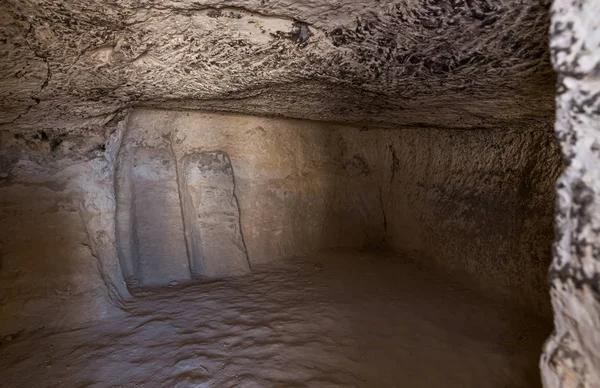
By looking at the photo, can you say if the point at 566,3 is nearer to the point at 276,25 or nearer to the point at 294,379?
the point at 276,25

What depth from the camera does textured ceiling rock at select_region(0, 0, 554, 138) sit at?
1190mm

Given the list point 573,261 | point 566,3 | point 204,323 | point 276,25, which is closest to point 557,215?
point 573,261

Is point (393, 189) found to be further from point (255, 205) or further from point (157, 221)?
point (157, 221)

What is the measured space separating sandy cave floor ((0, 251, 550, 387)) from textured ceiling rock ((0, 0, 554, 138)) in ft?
4.38

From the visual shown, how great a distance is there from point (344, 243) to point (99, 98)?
9.03 ft

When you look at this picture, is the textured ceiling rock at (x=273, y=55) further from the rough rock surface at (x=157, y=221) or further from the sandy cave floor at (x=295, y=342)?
the sandy cave floor at (x=295, y=342)

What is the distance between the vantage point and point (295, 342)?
2.08 m

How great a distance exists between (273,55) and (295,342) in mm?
1650

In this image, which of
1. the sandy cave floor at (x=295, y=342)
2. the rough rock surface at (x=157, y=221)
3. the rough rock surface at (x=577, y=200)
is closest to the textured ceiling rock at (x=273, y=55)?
the rough rock surface at (x=577, y=200)

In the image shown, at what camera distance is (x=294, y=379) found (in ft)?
5.73

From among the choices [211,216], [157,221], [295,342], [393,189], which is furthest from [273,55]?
[393,189]

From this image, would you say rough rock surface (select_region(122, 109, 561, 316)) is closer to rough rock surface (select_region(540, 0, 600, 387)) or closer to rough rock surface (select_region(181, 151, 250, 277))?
rough rock surface (select_region(181, 151, 250, 277))

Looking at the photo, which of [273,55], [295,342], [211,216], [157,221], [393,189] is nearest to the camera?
[273,55]

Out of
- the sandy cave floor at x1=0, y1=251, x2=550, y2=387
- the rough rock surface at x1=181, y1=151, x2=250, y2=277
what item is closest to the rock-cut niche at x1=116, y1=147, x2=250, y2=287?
the rough rock surface at x1=181, y1=151, x2=250, y2=277
